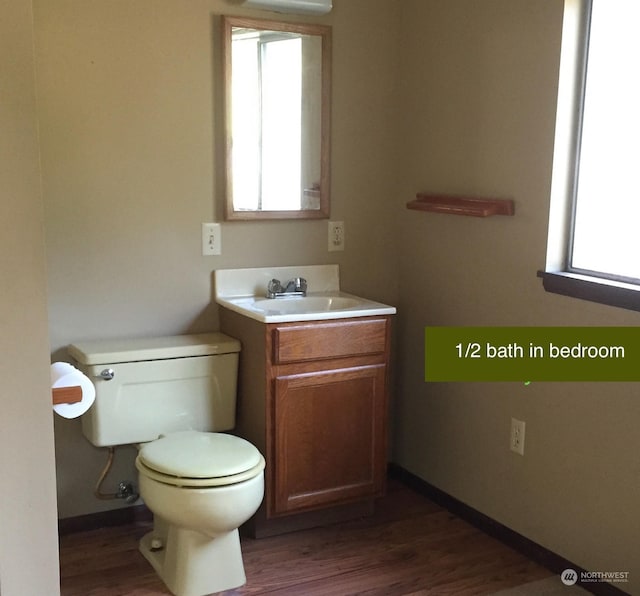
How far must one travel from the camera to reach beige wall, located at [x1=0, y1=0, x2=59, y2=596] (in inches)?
48.8

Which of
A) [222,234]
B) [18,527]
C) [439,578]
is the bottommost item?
[439,578]

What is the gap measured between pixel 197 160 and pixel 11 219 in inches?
65.2

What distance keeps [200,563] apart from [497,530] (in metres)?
1.08

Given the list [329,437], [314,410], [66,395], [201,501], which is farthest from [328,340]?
[66,395]

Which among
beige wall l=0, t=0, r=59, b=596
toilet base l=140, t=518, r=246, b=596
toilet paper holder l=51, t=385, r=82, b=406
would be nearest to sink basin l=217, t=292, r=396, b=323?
toilet base l=140, t=518, r=246, b=596

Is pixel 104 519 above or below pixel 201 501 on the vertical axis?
below

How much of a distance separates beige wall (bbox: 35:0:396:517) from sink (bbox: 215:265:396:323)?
0.16 feet

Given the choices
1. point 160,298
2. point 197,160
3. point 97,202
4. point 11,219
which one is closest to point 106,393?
point 160,298

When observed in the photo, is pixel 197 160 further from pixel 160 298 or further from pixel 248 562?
pixel 248 562

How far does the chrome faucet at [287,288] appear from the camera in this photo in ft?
9.87

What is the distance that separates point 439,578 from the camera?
2568 millimetres

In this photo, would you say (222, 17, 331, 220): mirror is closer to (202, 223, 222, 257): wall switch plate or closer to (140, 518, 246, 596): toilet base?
(202, 223, 222, 257): wall switch plate

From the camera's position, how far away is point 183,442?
257 centimetres

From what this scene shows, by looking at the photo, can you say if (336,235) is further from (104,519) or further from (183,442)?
(104,519)
